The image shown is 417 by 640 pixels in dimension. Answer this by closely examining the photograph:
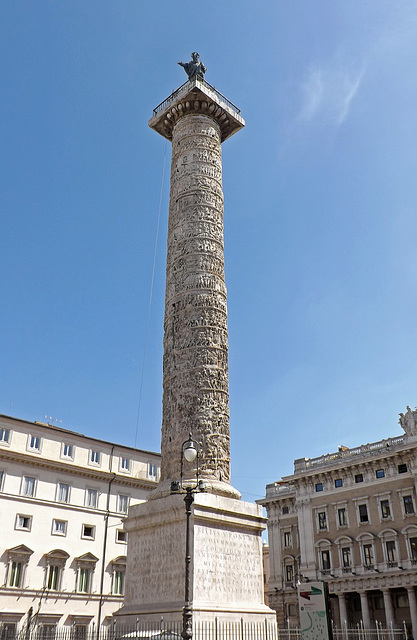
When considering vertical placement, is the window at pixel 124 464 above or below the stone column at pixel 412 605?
above

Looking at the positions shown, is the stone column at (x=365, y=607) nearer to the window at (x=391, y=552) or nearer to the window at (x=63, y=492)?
the window at (x=391, y=552)

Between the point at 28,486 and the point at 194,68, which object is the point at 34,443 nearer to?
the point at 28,486

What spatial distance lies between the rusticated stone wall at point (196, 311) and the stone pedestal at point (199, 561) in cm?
64

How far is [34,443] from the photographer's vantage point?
77.7 ft

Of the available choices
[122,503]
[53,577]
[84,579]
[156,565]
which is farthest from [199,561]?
[122,503]

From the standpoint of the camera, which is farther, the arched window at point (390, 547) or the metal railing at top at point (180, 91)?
the arched window at point (390, 547)

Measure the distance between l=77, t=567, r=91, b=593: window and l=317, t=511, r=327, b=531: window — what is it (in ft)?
45.6

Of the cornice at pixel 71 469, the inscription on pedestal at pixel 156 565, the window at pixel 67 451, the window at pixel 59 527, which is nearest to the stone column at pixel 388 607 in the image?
the cornice at pixel 71 469

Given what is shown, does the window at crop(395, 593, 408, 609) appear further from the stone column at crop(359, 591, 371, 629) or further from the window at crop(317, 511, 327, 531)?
the window at crop(317, 511, 327, 531)

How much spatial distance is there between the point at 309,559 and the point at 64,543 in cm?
1472

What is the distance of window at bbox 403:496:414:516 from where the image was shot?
28.1 metres

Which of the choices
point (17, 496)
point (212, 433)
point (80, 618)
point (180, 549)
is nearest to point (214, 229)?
point (212, 433)

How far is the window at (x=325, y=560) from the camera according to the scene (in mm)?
30712

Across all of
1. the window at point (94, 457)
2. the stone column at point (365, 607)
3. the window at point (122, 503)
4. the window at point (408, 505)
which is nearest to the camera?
the window at point (94, 457)
